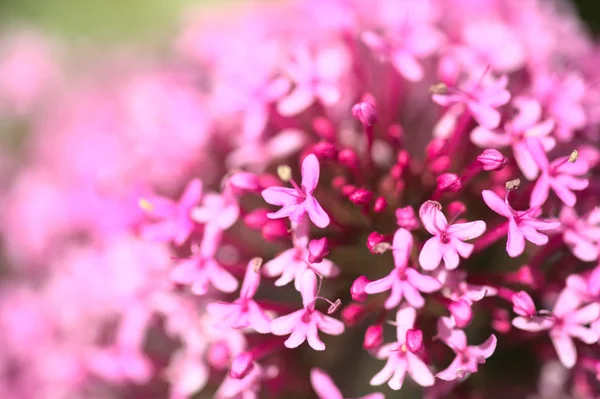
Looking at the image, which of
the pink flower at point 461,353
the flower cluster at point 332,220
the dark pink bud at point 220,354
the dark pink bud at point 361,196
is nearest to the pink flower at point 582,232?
the flower cluster at point 332,220

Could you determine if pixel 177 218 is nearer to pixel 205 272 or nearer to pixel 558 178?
pixel 205 272

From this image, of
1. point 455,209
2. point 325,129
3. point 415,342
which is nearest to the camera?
point 415,342

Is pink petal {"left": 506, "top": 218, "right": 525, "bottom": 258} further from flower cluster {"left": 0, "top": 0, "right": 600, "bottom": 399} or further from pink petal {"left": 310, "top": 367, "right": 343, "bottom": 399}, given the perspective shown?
pink petal {"left": 310, "top": 367, "right": 343, "bottom": 399}

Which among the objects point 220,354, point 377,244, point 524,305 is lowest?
point 220,354

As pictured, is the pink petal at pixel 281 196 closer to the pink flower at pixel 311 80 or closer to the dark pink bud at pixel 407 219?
the dark pink bud at pixel 407 219

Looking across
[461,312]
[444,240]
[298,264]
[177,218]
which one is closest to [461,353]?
[461,312]

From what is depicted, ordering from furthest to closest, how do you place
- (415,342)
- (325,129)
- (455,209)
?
(325,129)
(455,209)
(415,342)
